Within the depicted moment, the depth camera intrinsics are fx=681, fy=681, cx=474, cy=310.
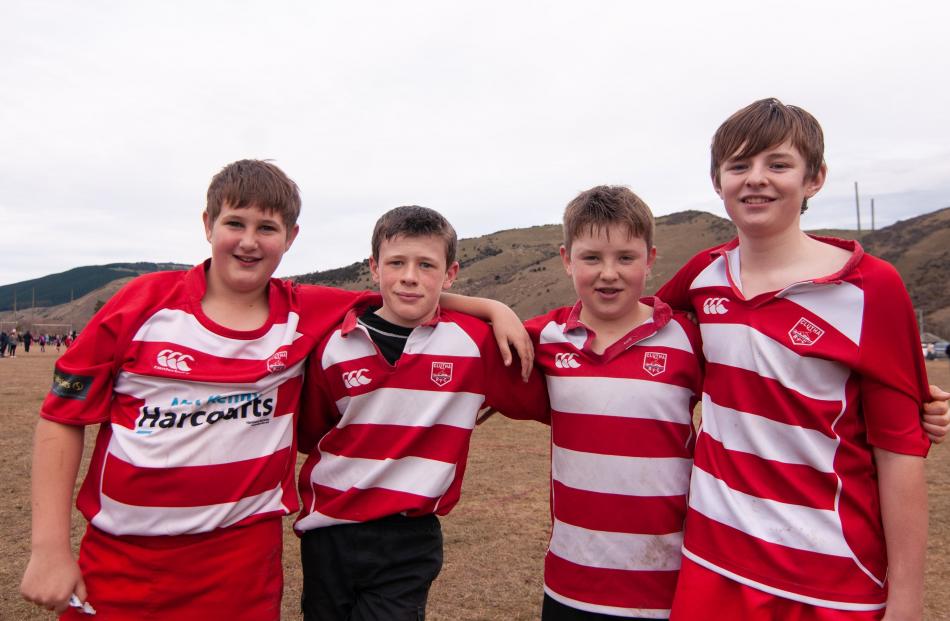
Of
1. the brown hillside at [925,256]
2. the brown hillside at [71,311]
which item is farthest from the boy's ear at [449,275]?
the brown hillside at [71,311]

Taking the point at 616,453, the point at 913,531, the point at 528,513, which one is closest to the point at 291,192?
the point at 616,453

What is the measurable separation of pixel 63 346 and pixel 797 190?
58993 millimetres

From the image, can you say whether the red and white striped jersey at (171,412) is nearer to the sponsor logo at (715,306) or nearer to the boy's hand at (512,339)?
the boy's hand at (512,339)

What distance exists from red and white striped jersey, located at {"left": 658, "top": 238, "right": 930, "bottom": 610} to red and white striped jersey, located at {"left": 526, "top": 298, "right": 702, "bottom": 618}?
206 millimetres

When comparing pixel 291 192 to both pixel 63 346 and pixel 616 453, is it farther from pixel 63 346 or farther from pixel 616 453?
pixel 63 346

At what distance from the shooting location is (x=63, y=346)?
51.5 metres

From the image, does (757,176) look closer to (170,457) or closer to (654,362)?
(654,362)

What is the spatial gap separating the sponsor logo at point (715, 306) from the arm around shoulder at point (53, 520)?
2085mm

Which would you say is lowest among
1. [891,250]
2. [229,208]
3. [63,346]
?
[63,346]

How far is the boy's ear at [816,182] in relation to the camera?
2180 millimetres

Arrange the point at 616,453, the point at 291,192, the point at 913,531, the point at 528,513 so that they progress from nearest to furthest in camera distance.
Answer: the point at 913,531 → the point at 616,453 → the point at 291,192 → the point at 528,513

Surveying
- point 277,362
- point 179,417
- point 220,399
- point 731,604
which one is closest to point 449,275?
point 277,362

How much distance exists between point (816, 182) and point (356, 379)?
5.56 ft

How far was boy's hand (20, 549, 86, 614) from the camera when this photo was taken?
204 cm
